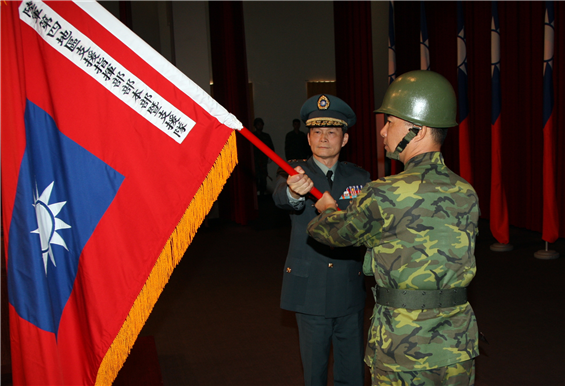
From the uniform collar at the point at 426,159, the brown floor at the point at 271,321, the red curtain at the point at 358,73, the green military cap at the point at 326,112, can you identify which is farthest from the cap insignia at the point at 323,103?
the red curtain at the point at 358,73

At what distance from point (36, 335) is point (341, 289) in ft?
3.34

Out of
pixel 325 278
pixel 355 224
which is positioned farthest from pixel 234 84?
pixel 355 224

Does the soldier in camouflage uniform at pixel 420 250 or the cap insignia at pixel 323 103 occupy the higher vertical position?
the cap insignia at pixel 323 103

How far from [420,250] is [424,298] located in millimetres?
129

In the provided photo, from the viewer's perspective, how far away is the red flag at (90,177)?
1349mm

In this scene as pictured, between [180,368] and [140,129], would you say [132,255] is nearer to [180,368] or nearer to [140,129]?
[140,129]

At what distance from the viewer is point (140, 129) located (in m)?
1.42

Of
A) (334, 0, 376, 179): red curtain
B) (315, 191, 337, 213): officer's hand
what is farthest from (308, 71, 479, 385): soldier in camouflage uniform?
(334, 0, 376, 179): red curtain

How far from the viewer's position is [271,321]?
→ 321 centimetres

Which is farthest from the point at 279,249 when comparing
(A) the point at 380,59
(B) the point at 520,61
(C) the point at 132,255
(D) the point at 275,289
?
(A) the point at 380,59

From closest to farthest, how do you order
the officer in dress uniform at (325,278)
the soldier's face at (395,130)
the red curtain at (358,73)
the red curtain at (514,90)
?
1. the soldier's face at (395,130)
2. the officer in dress uniform at (325,278)
3. the red curtain at (514,90)
4. the red curtain at (358,73)

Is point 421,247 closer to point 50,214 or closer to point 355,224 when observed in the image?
point 355,224

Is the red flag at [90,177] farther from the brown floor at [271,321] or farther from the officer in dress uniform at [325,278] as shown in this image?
the brown floor at [271,321]

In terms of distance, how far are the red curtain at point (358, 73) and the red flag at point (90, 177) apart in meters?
5.12
